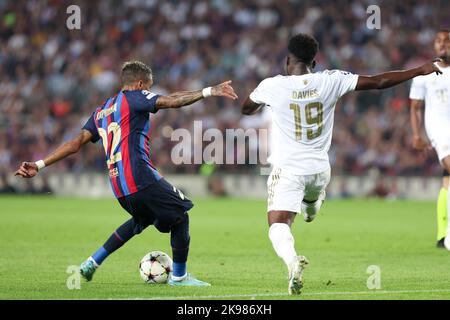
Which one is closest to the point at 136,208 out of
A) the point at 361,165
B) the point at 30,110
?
the point at 361,165

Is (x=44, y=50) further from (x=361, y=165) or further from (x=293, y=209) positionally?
(x=293, y=209)

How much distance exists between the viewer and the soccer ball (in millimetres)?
9234

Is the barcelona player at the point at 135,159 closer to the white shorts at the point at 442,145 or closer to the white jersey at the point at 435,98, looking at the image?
the white shorts at the point at 442,145

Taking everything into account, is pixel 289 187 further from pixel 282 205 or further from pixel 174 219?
pixel 174 219

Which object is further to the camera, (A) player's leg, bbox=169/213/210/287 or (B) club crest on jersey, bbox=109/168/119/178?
(A) player's leg, bbox=169/213/210/287

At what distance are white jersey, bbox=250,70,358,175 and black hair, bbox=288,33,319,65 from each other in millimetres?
154

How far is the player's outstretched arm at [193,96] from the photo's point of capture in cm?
830

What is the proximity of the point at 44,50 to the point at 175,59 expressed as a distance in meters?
4.00

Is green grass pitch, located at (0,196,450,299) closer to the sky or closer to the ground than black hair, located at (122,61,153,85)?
closer to the ground

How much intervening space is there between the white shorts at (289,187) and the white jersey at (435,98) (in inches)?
177

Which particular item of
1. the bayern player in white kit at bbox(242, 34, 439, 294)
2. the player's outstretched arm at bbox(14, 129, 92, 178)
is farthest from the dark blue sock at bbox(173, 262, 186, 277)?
the player's outstretched arm at bbox(14, 129, 92, 178)

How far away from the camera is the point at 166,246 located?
43.9 ft

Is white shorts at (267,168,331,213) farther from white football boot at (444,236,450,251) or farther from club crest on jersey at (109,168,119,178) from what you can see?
white football boot at (444,236,450,251)

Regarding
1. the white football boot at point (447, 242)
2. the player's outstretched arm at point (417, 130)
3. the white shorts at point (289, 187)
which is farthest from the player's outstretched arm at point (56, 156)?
the player's outstretched arm at point (417, 130)
